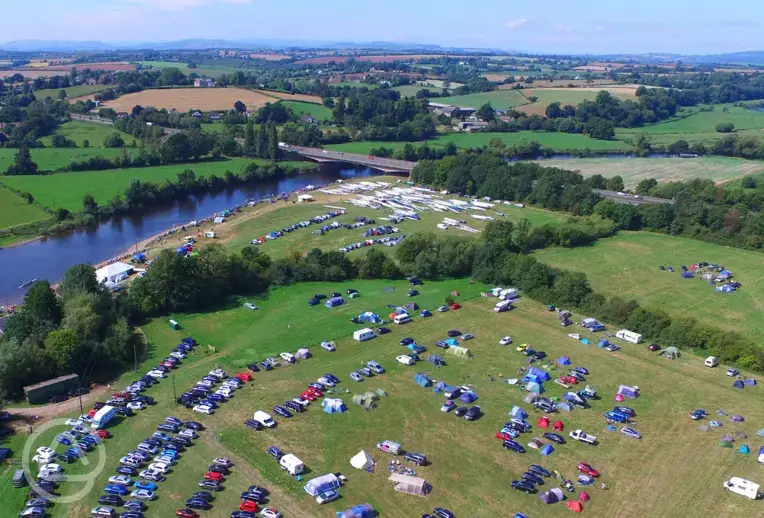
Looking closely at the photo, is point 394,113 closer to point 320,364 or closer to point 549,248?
point 549,248

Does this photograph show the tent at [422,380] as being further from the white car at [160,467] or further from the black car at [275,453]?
the white car at [160,467]

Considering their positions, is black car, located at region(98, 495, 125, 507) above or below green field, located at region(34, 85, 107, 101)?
below

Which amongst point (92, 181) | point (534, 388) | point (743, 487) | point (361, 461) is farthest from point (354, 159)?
point (743, 487)

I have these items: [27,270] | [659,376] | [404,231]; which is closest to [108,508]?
[659,376]

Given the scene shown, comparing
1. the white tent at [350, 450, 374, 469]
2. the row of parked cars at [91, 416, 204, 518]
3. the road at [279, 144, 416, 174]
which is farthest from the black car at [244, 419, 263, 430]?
the road at [279, 144, 416, 174]

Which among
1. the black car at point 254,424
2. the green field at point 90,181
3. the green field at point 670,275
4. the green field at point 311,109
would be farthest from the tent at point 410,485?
the green field at point 311,109

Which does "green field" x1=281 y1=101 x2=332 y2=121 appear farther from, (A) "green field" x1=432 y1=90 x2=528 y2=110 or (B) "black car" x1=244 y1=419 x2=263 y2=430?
(B) "black car" x1=244 y1=419 x2=263 y2=430

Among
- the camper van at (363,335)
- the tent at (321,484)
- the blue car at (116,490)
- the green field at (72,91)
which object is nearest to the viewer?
the blue car at (116,490)
